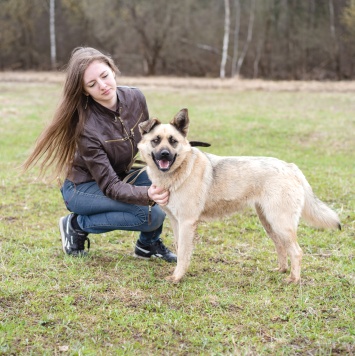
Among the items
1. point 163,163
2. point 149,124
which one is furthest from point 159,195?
point 149,124

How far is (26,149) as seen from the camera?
1062 cm

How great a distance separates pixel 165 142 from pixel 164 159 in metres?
0.14

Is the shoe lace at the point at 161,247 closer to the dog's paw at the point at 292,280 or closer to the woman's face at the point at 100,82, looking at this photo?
the dog's paw at the point at 292,280

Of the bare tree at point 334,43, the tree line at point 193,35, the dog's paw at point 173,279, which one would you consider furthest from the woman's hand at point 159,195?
the bare tree at point 334,43

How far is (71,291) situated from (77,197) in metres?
0.97

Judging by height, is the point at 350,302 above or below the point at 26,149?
above

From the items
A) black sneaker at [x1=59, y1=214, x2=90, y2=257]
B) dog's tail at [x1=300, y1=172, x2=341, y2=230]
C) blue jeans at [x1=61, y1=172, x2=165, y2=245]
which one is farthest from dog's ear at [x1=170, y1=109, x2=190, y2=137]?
black sneaker at [x1=59, y1=214, x2=90, y2=257]

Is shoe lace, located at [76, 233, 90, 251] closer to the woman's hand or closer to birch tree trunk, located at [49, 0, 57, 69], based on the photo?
the woman's hand

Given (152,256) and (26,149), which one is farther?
(26,149)

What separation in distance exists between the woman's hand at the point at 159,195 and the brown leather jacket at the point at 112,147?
8 centimetres

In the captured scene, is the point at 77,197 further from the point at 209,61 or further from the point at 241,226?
the point at 209,61

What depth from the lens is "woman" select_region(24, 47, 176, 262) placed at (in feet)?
13.8

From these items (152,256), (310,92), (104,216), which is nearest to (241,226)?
(152,256)

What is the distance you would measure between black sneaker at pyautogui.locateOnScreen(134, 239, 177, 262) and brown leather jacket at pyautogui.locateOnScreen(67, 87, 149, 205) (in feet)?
2.08
